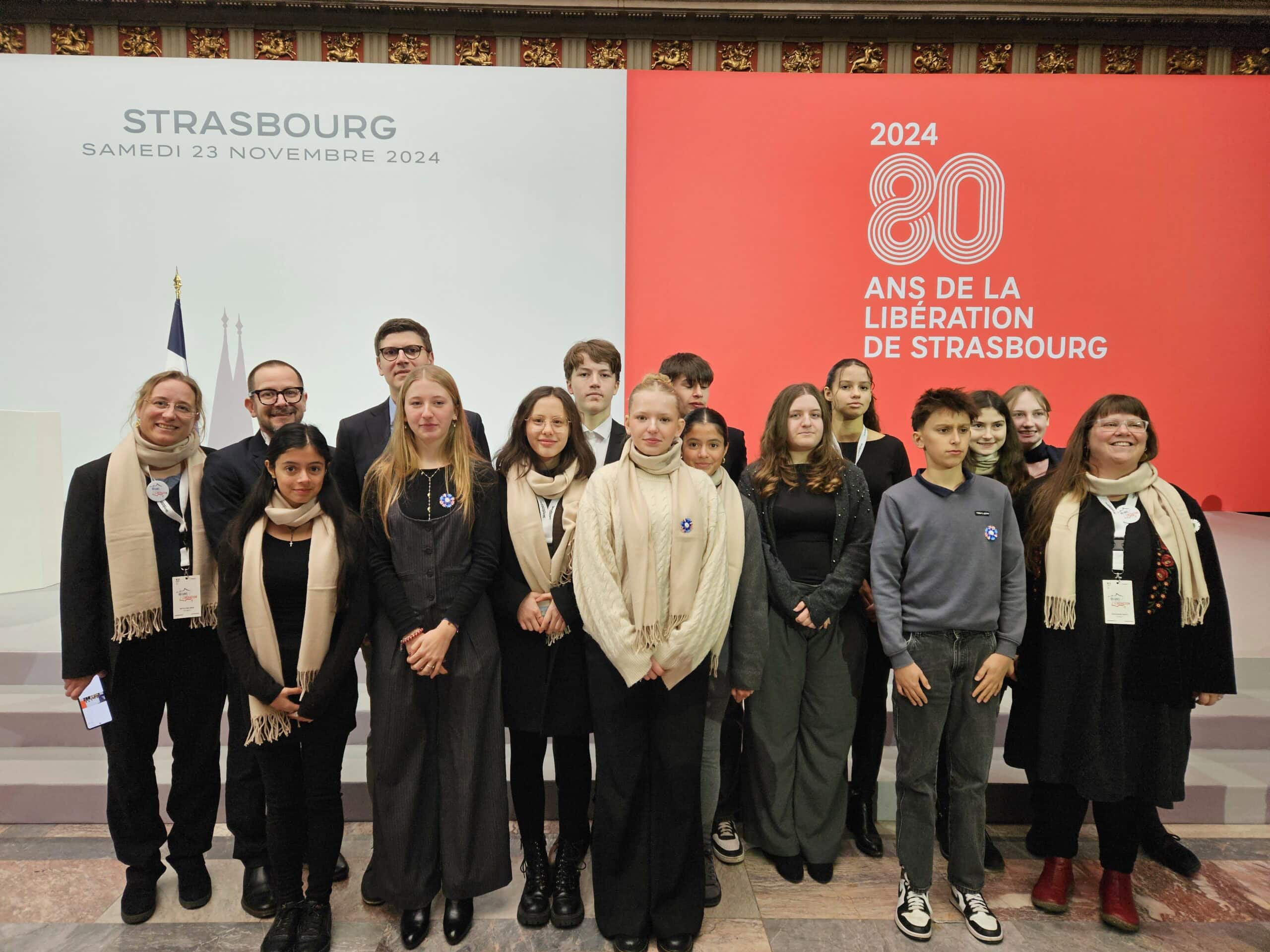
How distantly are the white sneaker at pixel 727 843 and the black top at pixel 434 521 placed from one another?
Answer: 123cm

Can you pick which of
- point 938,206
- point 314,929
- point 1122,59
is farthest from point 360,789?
point 1122,59

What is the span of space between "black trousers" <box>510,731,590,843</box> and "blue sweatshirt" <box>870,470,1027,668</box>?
98 centimetres

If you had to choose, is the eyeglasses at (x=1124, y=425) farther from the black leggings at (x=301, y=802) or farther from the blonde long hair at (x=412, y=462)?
the black leggings at (x=301, y=802)

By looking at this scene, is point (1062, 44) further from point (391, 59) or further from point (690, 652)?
point (690, 652)

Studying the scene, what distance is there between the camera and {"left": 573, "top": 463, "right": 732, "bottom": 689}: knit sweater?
179 centimetres

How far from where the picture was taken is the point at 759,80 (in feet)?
14.2

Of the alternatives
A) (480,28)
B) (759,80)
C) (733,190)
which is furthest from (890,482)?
(480,28)

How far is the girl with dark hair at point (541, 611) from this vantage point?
193 cm

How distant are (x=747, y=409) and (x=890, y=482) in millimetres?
2121

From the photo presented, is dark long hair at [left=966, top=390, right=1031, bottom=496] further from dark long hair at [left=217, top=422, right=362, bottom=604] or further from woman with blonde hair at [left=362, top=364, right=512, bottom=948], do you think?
dark long hair at [left=217, top=422, right=362, bottom=604]

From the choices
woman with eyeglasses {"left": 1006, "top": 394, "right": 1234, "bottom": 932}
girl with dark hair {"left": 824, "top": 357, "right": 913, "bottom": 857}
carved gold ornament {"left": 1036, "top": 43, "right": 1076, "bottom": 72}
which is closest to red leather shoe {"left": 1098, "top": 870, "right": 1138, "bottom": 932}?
woman with eyeglasses {"left": 1006, "top": 394, "right": 1234, "bottom": 932}

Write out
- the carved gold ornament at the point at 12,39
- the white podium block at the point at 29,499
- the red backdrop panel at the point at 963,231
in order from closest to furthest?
the white podium block at the point at 29,499
the red backdrop panel at the point at 963,231
the carved gold ornament at the point at 12,39

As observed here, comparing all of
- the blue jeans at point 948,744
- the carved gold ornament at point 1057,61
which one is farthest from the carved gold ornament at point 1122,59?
the blue jeans at point 948,744

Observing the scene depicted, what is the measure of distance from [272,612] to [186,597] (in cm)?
36
